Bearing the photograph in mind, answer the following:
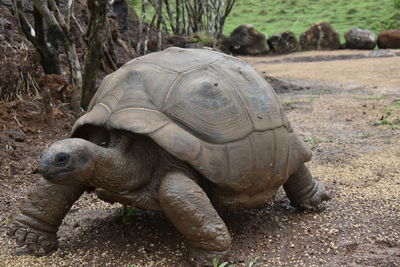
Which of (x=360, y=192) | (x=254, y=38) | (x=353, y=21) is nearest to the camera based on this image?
(x=360, y=192)

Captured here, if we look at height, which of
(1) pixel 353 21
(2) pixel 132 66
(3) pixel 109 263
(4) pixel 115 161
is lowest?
(1) pixel 353 21

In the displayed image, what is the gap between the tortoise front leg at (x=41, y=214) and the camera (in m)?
2.61

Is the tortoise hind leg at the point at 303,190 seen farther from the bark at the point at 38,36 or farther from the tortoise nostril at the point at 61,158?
the bark at the point at 38,36

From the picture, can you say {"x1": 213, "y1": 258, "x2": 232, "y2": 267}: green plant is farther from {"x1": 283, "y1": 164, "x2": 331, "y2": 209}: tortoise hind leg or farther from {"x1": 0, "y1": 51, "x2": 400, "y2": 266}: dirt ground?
{"x1": 283, "y1": 164, "x2": 331, "y2": 209}: tortoise hind leg

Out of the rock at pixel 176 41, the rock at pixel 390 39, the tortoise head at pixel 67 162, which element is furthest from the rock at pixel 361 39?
the tortoise head at pixel 67 162

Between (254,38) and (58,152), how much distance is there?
17.3m

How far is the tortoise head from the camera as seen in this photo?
7.28 ft

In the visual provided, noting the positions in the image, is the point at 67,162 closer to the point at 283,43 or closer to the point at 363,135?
the point at 363,135

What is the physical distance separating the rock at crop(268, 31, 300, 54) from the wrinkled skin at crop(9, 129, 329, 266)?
17.6 metres

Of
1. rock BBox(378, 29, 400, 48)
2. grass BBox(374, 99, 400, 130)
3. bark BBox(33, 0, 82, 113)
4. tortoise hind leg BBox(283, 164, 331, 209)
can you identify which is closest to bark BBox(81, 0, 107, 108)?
bark BBox(33, 0, 82, 113)

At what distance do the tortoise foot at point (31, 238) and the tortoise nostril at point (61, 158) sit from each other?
61cm

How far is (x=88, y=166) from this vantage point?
7.50 feet

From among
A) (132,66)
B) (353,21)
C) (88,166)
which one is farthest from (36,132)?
(353,21)

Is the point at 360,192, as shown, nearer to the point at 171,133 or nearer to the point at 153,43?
the point at 171,133
